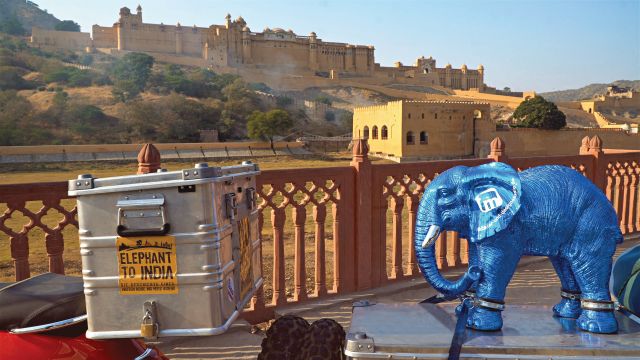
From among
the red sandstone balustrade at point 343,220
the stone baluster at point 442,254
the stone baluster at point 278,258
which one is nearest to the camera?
the red sandstone balustrade at point 343,220

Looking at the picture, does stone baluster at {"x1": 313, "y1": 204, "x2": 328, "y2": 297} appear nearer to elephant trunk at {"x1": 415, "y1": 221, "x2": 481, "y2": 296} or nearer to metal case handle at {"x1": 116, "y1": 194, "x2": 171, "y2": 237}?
elephant trunk at {"x1": 415, "y1": 221, "x2": 481, "y2": 296}

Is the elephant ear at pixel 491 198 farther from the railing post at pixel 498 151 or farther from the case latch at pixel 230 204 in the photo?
the railing post at pixel 498 151

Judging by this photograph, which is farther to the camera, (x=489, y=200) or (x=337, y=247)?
(x=337, y=247)

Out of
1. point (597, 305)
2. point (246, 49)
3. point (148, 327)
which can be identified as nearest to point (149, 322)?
point (148, 327)

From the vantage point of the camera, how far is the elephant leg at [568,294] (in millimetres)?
2867

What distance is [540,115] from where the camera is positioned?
151 feet

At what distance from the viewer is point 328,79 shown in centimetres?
7488

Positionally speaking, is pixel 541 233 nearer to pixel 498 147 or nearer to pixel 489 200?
pixel 489 200

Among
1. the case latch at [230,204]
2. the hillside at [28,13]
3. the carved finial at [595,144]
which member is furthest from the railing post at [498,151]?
the hillside at [28,13]

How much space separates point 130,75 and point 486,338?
220 feet

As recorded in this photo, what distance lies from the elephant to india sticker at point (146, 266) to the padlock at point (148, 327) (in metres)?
0.11

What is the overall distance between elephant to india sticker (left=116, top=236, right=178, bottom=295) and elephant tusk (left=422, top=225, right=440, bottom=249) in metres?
1.46

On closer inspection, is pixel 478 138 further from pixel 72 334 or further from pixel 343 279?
pixel 72 334

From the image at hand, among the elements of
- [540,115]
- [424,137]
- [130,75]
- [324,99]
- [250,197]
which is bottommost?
[250,197]
